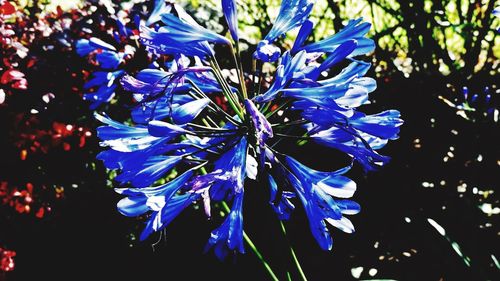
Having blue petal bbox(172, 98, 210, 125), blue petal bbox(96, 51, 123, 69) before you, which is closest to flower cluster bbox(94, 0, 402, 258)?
blue petal bbox(172, 98, 210, 125)

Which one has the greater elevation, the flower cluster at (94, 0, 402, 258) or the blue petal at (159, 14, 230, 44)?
the blue petal at (159, 14, 230, 44)

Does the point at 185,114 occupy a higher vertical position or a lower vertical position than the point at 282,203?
higher

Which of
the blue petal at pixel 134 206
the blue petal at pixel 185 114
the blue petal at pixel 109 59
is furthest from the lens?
the blue petal at pixel 109 59

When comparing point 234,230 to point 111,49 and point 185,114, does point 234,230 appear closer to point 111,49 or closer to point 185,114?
point 185,114

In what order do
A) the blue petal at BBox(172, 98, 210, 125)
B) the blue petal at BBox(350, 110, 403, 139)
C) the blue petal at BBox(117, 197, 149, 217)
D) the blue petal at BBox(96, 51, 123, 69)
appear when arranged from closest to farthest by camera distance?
the blue petal at BBox(172, 98, 210, 125) → the blue petal at BBox(350, 110, 403, 139) → the blue petal at BBox(117, 197, 149, 217) → the blue petal at BBox(96, 51, 123, 69)

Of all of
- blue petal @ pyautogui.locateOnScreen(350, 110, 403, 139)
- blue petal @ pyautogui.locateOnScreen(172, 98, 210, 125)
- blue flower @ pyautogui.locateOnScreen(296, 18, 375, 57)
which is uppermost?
blue flower @ pyautogui.locateOnScreen(296, 18, 375, 57)

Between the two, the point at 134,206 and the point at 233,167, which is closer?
the point at 233,167

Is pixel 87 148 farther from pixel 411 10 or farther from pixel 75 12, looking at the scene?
pixel 411 10

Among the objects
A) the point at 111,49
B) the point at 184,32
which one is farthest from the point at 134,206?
the point at 111,49

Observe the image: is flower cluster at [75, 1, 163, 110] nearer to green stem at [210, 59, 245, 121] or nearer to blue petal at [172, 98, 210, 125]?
green stem at [210, 59, 245, 121]

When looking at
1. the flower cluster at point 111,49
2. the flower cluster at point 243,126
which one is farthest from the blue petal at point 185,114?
the flower cluster at point 111,49

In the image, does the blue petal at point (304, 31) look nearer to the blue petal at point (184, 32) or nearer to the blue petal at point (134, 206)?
the blue petal at point (184, 32)

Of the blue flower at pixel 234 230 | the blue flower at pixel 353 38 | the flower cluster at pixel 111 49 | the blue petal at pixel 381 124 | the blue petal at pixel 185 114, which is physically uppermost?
the blue flower at pixel 353 38
